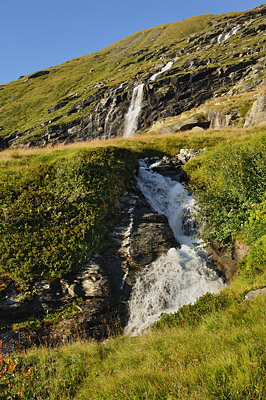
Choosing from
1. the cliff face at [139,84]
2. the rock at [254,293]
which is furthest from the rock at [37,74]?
the rock at [254,293]

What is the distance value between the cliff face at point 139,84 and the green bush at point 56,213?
36687 mm

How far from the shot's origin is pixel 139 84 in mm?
93000

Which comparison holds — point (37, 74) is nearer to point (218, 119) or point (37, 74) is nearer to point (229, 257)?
point (218, 119)

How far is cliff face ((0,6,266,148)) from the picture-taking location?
260 ft

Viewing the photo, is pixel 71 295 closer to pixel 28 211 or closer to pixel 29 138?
pixel 28 211

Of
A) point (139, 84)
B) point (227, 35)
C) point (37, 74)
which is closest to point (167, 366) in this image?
point (139, 84)

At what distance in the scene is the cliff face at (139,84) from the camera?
79188mm

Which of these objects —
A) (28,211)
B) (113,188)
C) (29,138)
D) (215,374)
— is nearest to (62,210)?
(28,211)

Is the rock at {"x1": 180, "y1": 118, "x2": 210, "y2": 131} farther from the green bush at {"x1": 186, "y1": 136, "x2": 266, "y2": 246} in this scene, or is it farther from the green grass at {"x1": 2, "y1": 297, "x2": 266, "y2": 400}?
the green grass at {"x1": 2, "y1": 297, "x2": 266, "y2": 400}

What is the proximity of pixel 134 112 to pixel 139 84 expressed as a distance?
21.4 meters

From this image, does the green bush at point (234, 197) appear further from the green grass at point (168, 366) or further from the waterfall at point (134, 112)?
the waterfall at point (134, 112)

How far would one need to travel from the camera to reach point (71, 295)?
31.4 ft

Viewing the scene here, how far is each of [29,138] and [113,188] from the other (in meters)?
95.7

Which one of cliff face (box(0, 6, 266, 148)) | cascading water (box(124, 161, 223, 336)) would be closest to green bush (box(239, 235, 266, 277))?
cascading water (box(124, 161, 223, 336))
